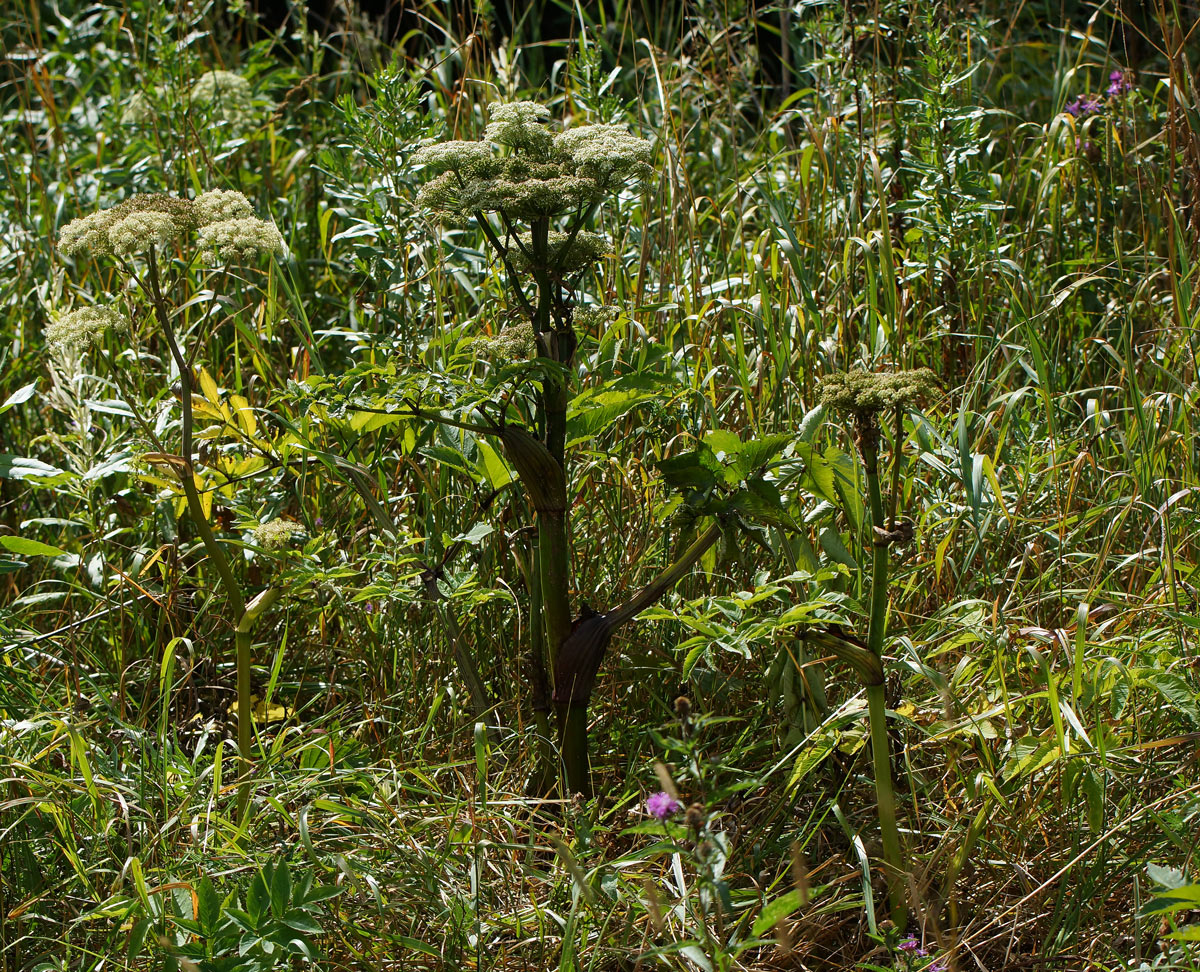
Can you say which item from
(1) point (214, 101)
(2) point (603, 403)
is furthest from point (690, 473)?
(1) point (214, 101)

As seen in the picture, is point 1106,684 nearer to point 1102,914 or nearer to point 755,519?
point 1102,914

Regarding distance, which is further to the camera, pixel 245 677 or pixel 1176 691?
pixel 245 677

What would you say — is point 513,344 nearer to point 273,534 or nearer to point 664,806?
point 273,534

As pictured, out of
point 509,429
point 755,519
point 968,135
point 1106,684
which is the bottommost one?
point 1106,684

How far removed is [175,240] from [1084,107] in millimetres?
2675

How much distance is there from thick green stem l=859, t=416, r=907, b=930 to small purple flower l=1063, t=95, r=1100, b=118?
2202 mm

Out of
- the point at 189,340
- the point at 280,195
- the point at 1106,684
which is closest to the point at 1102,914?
the point at 1106,684

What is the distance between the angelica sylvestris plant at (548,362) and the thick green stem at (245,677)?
13.7 inches

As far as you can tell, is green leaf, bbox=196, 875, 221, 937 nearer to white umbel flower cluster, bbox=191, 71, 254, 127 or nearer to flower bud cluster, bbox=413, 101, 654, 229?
flower bud cluster, bbox=413, 101, 654, 229

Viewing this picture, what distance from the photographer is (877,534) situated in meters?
1.57

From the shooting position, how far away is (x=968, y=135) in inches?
111

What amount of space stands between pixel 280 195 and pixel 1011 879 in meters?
3.12

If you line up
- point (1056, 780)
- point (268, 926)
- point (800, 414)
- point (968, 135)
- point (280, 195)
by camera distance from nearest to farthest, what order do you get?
1. point (268, 926)
2. point (1056, 780)
3. point (800, 414)
4. point (968, 135)
5. point (280, 195)

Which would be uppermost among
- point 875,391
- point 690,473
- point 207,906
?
point 875,391
